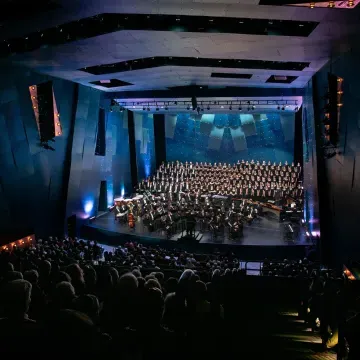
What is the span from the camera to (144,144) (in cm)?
2916

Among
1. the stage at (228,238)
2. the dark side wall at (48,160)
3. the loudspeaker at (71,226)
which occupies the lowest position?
the stage at (228,238)

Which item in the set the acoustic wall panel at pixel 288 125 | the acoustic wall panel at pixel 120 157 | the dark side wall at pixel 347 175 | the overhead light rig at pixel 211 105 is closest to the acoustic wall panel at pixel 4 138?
the overhead light rig at pixel 211 105

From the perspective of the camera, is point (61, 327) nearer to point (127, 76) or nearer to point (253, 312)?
point (253, 312)

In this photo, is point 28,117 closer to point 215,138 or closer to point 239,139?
point 215,138

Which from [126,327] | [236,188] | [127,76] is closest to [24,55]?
[127,76]

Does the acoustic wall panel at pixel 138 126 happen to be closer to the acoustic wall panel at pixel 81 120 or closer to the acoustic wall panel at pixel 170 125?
the acoustic wall panel at pixel 170 125

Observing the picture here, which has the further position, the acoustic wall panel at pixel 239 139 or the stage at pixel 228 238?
the acoustic wall panel at pixel 239 139

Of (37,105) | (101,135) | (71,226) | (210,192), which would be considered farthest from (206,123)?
(37,105)

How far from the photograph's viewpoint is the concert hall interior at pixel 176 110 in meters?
9.88

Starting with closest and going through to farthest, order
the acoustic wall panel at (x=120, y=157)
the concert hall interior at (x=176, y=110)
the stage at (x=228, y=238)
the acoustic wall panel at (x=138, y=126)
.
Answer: the concert hall interior at (x=176, y=110)
the stage at (x=228, y=238)
the acoustic wall panel at (x=120, y=157)
the acoustic wall panel at (x=138, y=126)

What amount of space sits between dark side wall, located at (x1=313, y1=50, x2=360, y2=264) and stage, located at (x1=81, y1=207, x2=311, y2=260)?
235 centimetres

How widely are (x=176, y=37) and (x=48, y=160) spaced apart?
8968 mm

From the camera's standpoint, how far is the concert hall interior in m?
9.88

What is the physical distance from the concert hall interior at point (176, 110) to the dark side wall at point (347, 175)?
6cm
